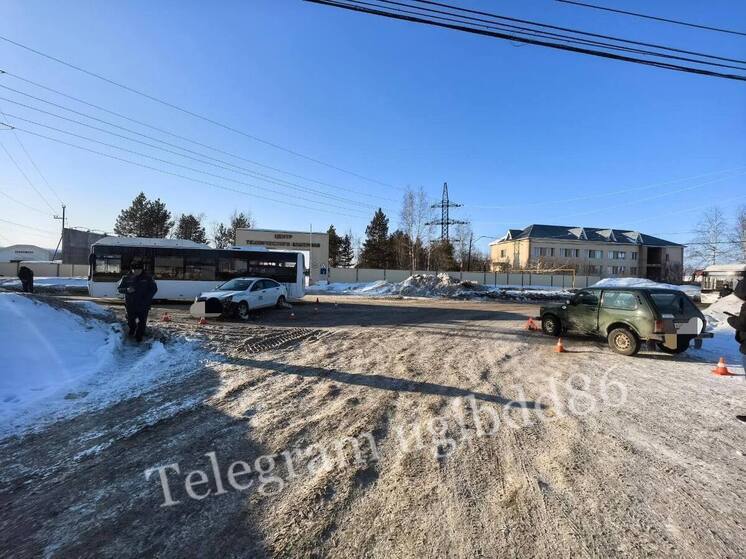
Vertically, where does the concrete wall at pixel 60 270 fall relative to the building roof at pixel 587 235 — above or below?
below

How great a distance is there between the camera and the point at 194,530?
2.95 m

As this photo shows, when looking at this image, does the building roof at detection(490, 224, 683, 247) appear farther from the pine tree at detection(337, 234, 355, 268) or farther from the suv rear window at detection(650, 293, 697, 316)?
the suv rear window at detection(650, 293, 697, 316)

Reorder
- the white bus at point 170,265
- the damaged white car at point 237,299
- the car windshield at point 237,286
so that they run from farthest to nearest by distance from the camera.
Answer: the white bus at point 170,265 < the car windshield at point 237,286 < the damaged white car at point 237,299

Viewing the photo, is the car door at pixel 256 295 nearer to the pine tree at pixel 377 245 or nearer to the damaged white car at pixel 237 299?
the damaged white car at pixel 237 299

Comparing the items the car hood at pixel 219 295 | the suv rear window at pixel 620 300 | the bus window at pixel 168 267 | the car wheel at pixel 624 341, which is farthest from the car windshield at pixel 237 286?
the car wheel at pixel 624 341

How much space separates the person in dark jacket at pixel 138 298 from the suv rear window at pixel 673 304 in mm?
11937

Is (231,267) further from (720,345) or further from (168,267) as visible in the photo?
(720,345)

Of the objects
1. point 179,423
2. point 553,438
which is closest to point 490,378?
point 553,438

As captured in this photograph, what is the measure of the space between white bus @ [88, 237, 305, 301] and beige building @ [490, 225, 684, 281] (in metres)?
59.1

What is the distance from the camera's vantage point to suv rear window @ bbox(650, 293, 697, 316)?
372 inches

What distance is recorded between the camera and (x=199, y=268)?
71.8 ft

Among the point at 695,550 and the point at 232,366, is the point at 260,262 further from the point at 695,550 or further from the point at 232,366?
the point at 695,550

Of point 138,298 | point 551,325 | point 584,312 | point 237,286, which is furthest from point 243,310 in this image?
point 584,312

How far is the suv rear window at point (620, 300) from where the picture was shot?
9.84 metres
